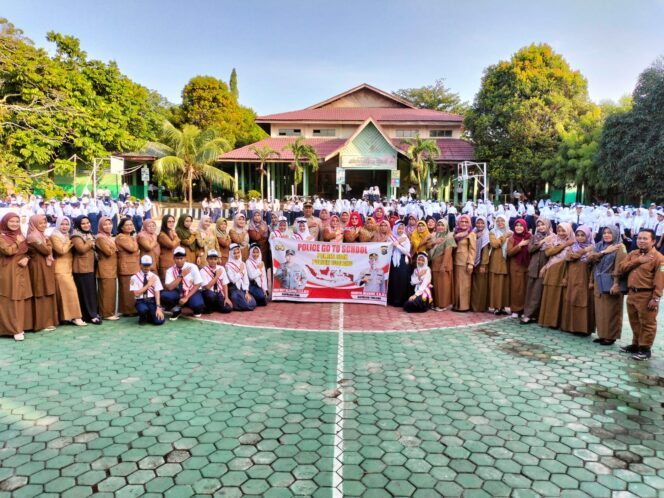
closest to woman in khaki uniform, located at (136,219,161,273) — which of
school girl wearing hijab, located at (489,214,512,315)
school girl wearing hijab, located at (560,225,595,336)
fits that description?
school girl wearing hijab, located at (489,214,512,315)

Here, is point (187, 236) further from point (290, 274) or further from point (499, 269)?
point (499, 269)

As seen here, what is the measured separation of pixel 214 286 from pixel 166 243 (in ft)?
3.10

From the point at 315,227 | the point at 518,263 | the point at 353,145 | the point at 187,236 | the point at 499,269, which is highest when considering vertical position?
the point at 353,145

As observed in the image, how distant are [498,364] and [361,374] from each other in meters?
1.56

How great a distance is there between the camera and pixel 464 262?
7352 millimetres

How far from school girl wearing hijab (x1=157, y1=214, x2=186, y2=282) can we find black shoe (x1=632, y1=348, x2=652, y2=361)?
6177mm

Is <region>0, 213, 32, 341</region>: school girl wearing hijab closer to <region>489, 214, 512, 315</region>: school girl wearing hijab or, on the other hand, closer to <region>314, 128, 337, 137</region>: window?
<region>489, 214, 512, 315</region>: school girl wearing hijab

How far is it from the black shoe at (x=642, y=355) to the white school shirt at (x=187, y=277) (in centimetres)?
565

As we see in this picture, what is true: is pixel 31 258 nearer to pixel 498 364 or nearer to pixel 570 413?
pixel 498 364

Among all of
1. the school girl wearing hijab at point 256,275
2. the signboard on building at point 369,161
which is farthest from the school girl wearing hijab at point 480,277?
the signboard on building at point 369,161

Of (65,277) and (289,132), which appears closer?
(65,277)

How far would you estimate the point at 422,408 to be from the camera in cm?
→ 401

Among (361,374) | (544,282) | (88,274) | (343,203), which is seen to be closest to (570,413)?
(361,374)

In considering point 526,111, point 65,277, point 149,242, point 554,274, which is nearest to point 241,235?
point 149,242
